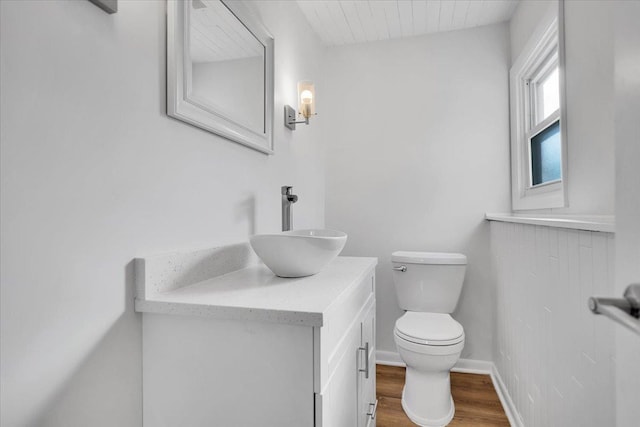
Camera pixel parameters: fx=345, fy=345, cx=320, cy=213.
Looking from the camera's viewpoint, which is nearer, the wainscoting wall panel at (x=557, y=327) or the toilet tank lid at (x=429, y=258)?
the wainscoting wall panel at (x=557, y=327)

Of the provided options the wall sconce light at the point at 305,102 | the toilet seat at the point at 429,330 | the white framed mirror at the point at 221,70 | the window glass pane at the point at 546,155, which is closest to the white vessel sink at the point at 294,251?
the white framed mirror at the point at 221,70

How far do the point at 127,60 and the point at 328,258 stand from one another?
80 centimetres

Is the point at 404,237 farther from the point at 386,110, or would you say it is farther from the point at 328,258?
the point at 328,258

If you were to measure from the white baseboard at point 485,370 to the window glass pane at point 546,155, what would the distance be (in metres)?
1.20

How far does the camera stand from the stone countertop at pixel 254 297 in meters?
0.80

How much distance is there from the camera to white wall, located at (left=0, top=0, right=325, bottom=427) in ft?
2.08

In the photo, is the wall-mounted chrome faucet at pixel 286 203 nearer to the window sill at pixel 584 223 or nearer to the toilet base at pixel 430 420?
the window sill at pixel 584 223

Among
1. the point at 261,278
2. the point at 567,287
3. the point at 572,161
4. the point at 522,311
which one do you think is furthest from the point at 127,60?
the point at 522,311

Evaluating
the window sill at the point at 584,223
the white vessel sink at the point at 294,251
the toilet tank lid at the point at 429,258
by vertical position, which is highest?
the window sill at the point at 584,223

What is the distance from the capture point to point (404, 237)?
8.02 ft

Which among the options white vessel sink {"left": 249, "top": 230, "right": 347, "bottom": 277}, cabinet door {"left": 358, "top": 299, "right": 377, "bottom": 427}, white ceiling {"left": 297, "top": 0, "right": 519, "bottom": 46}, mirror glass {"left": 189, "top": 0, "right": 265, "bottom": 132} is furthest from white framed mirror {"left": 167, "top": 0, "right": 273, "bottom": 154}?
cabinet door {"left": 358, "top": 299, "right": 377, "bottom": 427}

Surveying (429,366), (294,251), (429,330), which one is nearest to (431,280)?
(429,330)

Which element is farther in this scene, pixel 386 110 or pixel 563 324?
pixel 386 110

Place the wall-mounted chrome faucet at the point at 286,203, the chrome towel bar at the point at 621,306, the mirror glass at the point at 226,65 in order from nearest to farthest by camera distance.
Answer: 1. the chrome towel bar at the point at 621,306
2. the mirror glass at the point at 226,65
3. the wall-mounted chrome faucet at the point at 286,203
